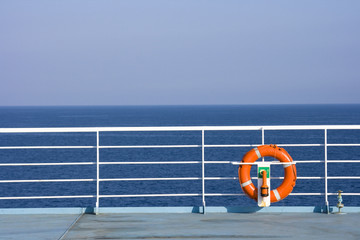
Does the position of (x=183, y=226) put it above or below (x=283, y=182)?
below

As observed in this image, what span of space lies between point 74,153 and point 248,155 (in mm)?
31782

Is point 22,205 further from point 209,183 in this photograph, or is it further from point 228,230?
point 228,230

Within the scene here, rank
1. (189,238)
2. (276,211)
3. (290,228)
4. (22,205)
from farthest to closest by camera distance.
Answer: (22,205) < (276,211) < (290,228) < (189,238)

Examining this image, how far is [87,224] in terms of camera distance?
152 inches

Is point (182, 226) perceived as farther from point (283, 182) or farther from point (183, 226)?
point (283, 182)

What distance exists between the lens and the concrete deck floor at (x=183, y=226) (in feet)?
11.5

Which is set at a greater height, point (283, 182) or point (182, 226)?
point (283, 182)

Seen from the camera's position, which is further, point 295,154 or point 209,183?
point 295,154

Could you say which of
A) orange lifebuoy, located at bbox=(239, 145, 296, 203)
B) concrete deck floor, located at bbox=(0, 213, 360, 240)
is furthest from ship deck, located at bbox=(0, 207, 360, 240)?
orange lifebuoy, located at bbox=(239, 145, 296, 203)

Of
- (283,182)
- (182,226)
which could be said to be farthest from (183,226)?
(283,182)

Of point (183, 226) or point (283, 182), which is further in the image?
point (283, 182)

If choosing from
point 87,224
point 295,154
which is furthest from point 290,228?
point 295,154

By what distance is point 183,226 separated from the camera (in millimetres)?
3789

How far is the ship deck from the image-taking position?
138 inches
